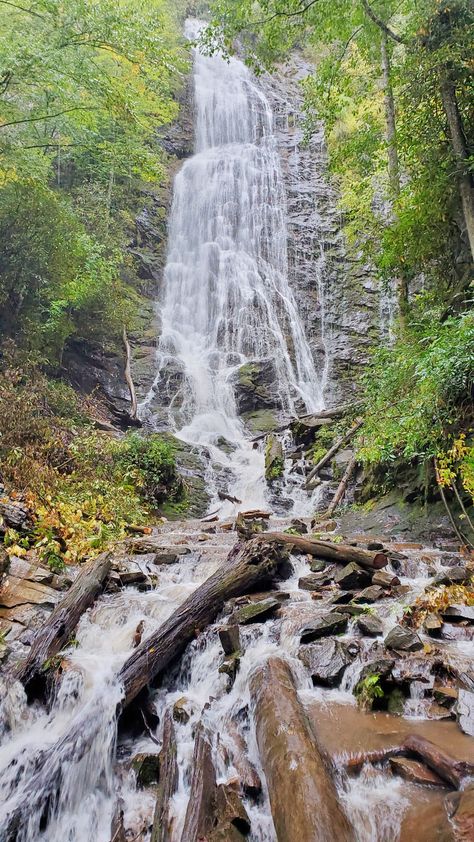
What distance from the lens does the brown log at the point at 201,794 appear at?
2.15 m

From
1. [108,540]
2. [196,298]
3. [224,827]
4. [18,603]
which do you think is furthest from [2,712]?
[196,298]

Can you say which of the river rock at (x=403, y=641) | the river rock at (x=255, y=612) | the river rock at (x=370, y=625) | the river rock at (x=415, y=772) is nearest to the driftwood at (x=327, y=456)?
the river rock at (x=255, y=612)

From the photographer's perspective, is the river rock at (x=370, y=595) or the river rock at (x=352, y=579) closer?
the river rock at (x=370, y=595)

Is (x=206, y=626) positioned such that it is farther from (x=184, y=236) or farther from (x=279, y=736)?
(x=184, y=236)

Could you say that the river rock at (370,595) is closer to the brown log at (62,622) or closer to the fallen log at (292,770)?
the fallen log at (292,770)

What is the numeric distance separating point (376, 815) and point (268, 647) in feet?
5.45

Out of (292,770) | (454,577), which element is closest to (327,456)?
(454,577)

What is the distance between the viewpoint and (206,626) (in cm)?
411

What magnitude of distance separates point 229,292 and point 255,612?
18.7 m

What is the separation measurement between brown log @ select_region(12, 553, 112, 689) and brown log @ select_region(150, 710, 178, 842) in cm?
108

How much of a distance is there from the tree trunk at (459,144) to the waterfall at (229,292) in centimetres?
785

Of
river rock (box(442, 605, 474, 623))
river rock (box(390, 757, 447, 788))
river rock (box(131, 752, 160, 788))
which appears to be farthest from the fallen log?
river rock (box(442, 605, 474, 623))

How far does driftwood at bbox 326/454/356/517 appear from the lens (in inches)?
377

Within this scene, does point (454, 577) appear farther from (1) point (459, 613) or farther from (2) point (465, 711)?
(2) point (465, 711)
